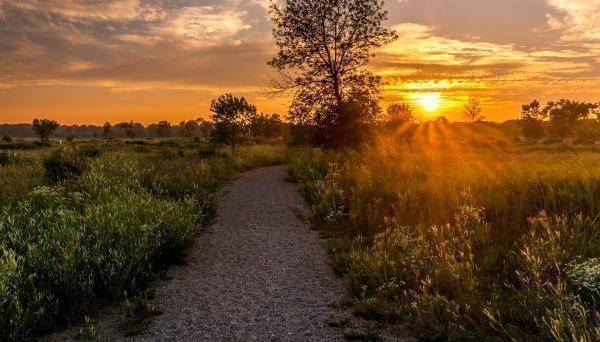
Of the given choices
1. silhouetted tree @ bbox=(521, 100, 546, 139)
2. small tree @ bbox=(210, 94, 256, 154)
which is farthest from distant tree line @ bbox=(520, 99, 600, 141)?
small tree @ bbox=(210, 94, 256, 154)

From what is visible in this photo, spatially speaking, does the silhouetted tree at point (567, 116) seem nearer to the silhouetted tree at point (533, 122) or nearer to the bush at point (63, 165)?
the silhouetted tree at point (533, 122)

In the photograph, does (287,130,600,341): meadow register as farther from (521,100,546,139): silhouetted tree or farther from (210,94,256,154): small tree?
(521,100,546,139): silhouetted tree

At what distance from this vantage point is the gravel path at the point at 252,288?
17.4 ft

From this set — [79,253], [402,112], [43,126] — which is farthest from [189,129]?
[79,253]

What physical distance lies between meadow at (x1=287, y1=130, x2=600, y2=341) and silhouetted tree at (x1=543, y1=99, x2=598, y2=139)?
67667 millimetres

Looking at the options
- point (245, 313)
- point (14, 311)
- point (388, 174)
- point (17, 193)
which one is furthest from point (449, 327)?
point (17, 193)

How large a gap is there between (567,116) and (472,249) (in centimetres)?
7477

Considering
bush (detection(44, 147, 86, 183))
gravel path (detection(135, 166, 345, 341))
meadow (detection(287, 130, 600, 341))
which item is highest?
bush (detection(44, 147, 86, 183))

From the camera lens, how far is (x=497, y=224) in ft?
27.0

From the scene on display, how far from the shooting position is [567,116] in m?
67.9

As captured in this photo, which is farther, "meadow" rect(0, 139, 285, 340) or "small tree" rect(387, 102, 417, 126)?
"small tree" rect(387, 102, 417, 126)

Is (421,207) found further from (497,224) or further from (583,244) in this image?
(583,244)

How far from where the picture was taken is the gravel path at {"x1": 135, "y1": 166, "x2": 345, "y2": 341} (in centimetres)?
531

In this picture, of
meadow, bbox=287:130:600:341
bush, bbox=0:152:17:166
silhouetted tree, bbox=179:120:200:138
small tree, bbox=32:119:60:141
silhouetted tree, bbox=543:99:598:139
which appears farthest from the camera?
silhouetted tree, bbox=179:120:200:138
